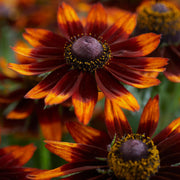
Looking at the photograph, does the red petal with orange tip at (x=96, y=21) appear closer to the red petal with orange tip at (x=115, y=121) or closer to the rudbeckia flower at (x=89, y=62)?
the rudbeckia flower at (x=89, y=62)

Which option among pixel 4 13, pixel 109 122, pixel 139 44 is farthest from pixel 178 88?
pixel 4 13

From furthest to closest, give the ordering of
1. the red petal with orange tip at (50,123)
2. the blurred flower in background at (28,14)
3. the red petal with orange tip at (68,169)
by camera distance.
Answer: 1. the blurred flower in background at (28,14)
2. the red petal with orange tip at (50,123)
3. the red petal with orange tip at (68,169)

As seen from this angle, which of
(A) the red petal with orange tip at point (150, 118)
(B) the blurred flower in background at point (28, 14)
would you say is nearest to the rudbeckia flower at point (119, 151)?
(A) the red petal with orange tip at point (150, 118)

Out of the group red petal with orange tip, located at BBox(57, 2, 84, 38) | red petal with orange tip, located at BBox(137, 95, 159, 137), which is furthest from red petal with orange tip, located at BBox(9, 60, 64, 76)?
red petal with orange tip, located at BBox(137, 95, 159, 137)

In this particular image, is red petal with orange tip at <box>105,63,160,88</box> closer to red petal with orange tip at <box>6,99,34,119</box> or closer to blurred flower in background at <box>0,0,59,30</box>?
red petal with orange tip at <box>6,99,34,119</box>

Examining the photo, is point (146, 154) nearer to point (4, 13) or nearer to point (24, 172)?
point (24, 172)

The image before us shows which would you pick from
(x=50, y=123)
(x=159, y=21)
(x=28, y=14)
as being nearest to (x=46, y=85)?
(x=50, y=123)

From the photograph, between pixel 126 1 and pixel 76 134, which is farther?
pixel 126 1
